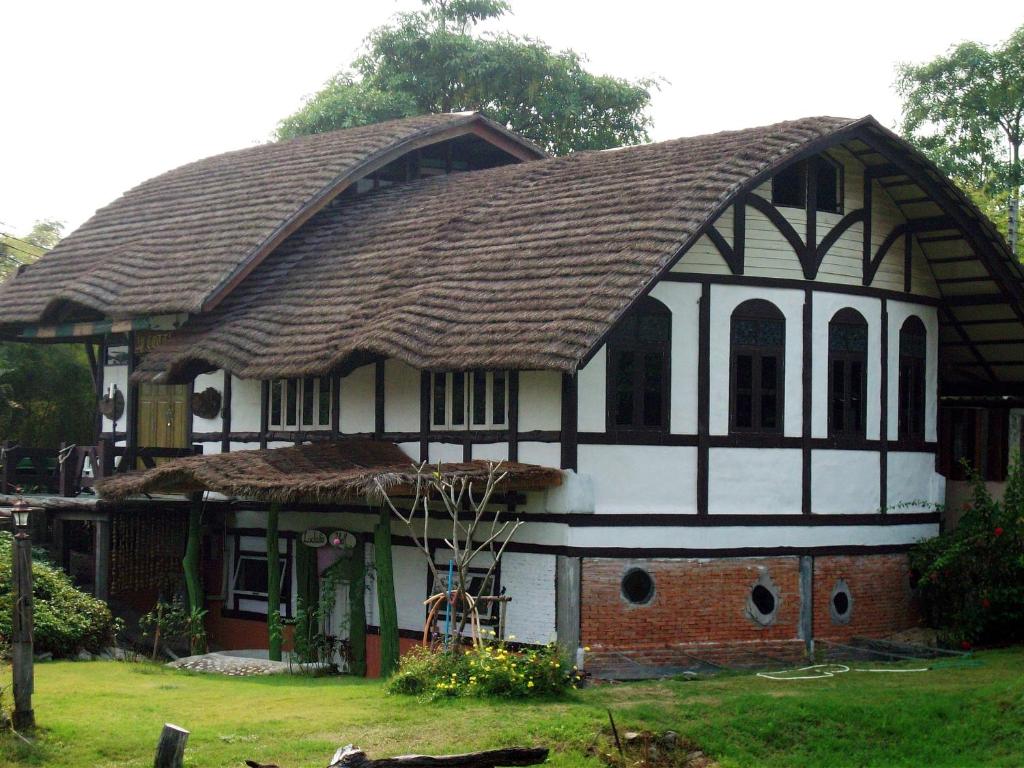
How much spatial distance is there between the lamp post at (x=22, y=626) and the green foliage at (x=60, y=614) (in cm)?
525

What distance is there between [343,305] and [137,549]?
16.9ft

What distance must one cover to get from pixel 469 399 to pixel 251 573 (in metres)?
6.09

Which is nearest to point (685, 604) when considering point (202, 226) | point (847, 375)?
point (847, 375)

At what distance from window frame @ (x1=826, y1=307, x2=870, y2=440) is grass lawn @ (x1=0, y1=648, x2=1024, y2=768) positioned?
4835mm

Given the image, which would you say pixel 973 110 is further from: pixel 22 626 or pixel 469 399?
pixel 22 626

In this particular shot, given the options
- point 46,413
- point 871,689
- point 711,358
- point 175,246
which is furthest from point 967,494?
point 46,413

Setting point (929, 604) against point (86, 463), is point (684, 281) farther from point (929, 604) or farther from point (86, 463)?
point (86, 463)

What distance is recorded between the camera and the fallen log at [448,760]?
1217 centimetres

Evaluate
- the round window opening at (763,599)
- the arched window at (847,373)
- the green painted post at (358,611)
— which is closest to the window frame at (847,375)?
the arched window at (847,373)

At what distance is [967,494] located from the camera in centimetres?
2317

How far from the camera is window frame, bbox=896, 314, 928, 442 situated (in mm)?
22344

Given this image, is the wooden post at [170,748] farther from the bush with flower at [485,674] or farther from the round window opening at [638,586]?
the round window opening at [638,586]

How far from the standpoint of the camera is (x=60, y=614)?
69.4 feet

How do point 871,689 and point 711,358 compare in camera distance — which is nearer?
point 871,689
